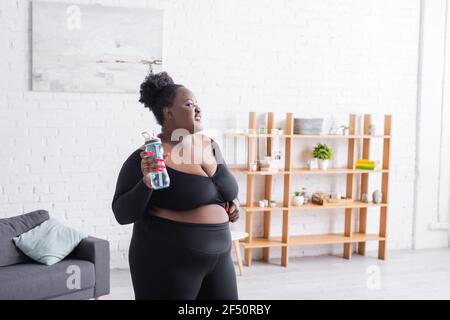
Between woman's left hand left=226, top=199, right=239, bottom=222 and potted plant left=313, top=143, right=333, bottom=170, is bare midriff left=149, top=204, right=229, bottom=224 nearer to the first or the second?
woman's left hand left=226, top=199, right=239, bottom=222

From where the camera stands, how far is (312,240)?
500 cm

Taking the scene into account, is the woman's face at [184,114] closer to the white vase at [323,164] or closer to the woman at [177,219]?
the woman at [177,219]

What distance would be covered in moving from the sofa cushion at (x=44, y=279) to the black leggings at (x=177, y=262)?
164 cm

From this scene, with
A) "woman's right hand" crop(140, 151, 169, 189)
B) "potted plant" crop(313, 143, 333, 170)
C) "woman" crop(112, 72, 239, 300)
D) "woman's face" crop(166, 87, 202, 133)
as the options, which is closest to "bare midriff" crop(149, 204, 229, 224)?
"woman" crop(112, 72, 239, 300)

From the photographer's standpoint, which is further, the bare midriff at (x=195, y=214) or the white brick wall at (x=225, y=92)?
the white brick wall at (x=225, y=92)

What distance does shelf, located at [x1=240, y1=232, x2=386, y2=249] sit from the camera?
4.82 meters

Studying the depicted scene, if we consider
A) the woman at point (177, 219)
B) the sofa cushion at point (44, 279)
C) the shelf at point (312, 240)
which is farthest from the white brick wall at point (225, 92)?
the woman at point (177, 219)

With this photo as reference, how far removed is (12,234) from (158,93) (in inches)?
83.1

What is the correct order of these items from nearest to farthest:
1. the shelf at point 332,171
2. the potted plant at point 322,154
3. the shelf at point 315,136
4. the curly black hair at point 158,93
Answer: the curly black hair at point 158,93 < the shelf at point 315,136 < the shelf at point 332,171 < the potted plant at point 322,154

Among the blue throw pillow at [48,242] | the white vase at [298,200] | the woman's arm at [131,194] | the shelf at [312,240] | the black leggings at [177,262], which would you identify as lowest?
the shelf at [312,240]

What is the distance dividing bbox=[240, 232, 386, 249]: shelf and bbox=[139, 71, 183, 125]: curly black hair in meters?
2.85

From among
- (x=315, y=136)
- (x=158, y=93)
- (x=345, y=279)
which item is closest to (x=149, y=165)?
(x=158, y=93)

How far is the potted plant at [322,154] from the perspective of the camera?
502cm

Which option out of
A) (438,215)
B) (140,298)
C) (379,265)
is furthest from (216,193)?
(438,215)
